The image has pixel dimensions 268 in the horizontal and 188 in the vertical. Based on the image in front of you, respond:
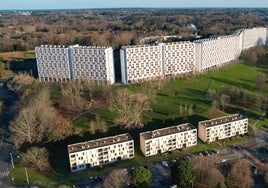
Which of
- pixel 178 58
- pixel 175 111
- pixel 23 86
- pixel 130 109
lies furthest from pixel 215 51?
pixel 23 86

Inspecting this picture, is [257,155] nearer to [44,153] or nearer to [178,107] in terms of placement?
[178,107]

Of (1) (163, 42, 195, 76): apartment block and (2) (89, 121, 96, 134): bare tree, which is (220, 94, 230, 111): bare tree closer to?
(1) (163, 42, 195, 76): apartment block

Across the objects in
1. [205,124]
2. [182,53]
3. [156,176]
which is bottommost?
[156,176]

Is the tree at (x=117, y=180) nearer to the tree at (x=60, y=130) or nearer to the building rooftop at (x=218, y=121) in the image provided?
the tree at (x=60, y=130)

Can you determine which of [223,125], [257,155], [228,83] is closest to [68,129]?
[223,125]

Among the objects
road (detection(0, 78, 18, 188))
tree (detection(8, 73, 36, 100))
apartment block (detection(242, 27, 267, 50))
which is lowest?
road (detection(0, 78, 18, 188))

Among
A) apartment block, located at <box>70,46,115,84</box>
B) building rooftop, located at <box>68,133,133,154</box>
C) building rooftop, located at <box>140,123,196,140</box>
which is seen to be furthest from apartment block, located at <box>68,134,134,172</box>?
apartment block, located at <box>70,46,115,84</box>
